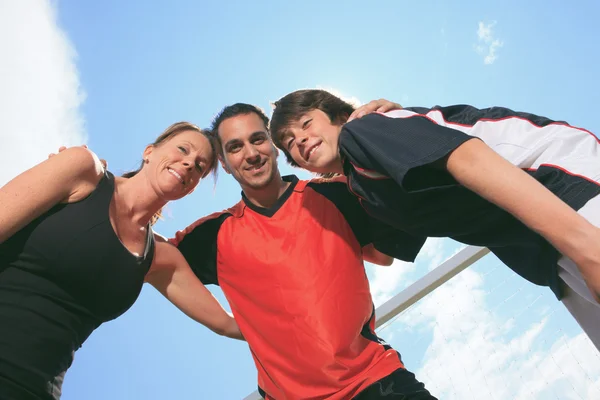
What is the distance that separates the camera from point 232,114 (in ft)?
7.70

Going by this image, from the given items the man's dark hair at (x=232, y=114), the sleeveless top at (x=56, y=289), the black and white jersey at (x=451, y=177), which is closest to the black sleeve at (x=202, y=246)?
the man's dark hair at (x=232, y=114)

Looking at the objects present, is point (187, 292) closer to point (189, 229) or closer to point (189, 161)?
point (189, 229)

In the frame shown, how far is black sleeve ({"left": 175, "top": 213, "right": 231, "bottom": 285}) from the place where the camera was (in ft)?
6.95

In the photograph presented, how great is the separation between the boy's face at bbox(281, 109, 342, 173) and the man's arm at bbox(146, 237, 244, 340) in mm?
666

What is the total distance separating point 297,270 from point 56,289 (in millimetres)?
811

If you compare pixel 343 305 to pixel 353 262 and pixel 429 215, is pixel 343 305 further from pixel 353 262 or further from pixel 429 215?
pixel 429 215

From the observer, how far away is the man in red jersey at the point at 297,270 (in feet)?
5.45

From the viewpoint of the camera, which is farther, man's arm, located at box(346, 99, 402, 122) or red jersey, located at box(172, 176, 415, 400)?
red jersey, located at box(172, 176, 415, 400)

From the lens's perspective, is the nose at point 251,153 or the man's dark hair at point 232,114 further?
the man's dark hair at point 232,114

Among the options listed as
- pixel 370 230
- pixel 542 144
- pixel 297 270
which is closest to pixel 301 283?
pixel 297 270

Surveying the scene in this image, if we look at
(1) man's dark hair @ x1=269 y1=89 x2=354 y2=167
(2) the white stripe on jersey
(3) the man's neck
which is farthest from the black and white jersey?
(3) the man's neck

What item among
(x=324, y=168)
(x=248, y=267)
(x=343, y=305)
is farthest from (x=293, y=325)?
(x=324, y=168)

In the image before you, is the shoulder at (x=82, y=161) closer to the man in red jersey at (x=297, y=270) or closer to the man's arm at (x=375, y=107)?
the man in red jersey at (x=297, y=270)

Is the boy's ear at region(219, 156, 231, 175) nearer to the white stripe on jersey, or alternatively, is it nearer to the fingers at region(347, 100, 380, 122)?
the fingers at region(347, 100, 380, 122)
